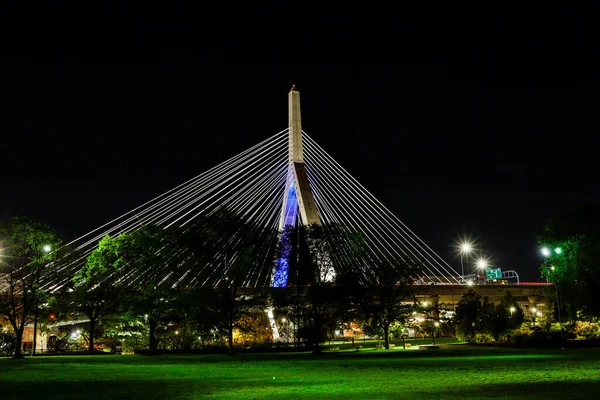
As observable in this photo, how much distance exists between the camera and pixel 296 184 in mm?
48969

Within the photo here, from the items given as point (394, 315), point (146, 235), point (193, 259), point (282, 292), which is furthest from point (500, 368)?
point (146, 235)

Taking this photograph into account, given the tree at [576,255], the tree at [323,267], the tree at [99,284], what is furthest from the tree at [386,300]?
the tree at [99,284]

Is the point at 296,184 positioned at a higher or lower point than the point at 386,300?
higher

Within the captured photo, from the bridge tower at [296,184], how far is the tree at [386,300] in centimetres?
715

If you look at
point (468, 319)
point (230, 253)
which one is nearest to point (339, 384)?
point (230, 253)

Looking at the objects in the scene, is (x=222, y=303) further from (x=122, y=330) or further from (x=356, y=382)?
(x=356, y=382)

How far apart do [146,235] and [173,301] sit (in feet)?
20.7

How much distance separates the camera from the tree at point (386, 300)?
40.4 metres

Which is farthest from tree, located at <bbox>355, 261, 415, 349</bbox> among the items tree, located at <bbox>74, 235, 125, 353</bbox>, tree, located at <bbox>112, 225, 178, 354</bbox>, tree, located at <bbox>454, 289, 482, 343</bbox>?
tree, located at <bbox>74, 235, 125, 353</bbox>

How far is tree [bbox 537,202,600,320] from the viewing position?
123 ft

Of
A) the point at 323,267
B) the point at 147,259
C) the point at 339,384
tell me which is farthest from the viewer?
the point at 147,259

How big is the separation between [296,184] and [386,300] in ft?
41.3

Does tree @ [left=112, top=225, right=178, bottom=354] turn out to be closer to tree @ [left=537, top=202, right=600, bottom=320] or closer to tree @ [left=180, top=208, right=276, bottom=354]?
tree @ [left=180, top=208, right=276, bottom=354]

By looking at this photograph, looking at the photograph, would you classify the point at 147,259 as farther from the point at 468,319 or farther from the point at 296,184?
the point at 468,319
